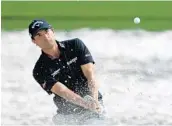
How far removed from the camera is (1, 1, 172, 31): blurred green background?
247 cm

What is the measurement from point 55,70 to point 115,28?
91cm

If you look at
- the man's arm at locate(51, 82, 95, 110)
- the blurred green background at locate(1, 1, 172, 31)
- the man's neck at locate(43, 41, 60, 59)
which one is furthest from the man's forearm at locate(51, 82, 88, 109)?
the blurred green background at locate(1, 1, 172, 31)

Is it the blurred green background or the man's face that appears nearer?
the man's face

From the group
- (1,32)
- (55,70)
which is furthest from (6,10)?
(55,70)

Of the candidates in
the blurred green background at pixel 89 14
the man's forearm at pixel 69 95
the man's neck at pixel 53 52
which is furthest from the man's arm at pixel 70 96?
the blurred green background at pixel 89 14

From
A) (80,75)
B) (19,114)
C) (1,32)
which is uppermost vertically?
(1,32)

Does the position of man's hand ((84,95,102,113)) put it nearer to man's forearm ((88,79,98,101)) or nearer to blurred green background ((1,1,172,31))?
man's forearm ((88,79,98,101))

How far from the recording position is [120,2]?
2.62 metres

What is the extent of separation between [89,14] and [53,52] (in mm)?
926

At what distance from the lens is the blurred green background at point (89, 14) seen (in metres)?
2.47

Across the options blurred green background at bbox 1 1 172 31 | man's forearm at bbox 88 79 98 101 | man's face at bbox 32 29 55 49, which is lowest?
man's forearm at bbox 88 79 98 101

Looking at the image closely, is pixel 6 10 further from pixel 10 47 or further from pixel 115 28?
pixel 115 28

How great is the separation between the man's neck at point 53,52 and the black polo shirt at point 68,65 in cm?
1

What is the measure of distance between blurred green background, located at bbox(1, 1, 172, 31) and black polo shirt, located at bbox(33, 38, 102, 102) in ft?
1.91
